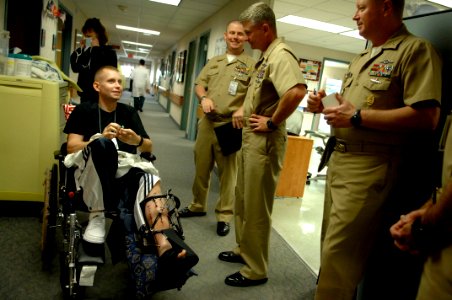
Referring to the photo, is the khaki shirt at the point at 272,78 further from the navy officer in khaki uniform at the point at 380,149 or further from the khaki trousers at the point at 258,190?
the navy officer in khaki uniform at the point at 380,149

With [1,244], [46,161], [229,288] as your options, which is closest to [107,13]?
[46,161]

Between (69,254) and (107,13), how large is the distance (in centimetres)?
796

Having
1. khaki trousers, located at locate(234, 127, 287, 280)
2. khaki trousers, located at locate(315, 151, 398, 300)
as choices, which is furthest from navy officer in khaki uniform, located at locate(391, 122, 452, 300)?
khaki trousers, located at locate(234, 127, 287, 280)

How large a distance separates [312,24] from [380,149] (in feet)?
17.3

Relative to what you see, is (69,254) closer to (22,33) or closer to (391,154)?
(391,154)

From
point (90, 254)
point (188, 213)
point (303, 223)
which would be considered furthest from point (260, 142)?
point (303, 223)

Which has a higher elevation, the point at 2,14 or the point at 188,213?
the point at 2,14

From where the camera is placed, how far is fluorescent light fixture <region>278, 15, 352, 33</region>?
5.70 meters

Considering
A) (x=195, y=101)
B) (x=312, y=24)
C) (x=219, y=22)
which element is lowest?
(x=195, y=101)

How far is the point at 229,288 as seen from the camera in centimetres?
187

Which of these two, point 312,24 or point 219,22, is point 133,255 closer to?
point 219,22

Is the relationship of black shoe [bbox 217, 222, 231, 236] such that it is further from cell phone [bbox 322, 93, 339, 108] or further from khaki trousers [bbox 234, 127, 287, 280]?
cell phone [bbox 322, 93, 339, 108]

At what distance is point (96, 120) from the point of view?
1.92m

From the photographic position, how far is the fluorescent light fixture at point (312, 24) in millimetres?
5702
